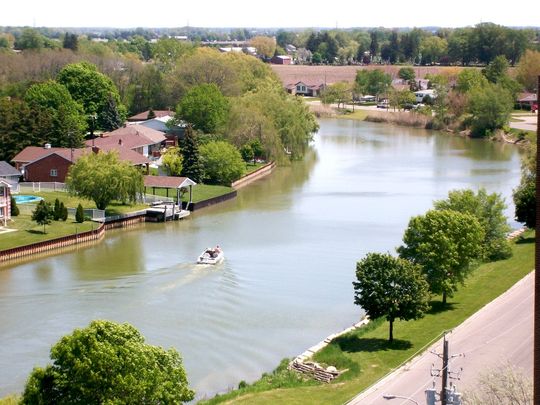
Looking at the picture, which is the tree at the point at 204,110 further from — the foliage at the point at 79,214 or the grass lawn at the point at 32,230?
the grass lawn at the point at 32,230

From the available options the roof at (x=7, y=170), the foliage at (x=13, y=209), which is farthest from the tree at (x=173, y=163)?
the foliage at (x=13, y=209)

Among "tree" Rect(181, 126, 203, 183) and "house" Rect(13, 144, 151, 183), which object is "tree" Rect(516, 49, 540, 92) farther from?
"house" Rect(13, 144, 151, 183)

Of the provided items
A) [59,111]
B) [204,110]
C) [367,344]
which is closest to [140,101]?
[204,110]

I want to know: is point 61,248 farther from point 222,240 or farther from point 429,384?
point 429,384

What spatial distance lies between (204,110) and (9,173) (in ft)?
53.3

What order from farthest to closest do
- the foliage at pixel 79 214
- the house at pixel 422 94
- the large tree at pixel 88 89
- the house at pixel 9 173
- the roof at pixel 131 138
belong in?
1. the house at pixel 422 94
2. the large tree at pixel 88 89
3. the roof at pixel 131 138
4. the house at pixel 9 173
5. the foliage at pixel 79 214

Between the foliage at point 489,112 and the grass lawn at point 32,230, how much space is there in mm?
42834

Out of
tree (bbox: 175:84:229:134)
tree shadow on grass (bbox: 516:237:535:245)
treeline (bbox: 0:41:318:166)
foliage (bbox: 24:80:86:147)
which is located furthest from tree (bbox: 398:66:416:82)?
tree shadow on grass (bbox: 516:237:535:245)

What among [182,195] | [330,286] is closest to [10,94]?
[182,195]

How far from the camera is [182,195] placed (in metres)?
46.0

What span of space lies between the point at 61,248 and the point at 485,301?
49.7ft

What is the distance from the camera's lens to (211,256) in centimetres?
3434

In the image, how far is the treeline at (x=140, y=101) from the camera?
53156mm

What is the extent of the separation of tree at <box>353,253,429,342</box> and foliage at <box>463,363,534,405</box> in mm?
6818
